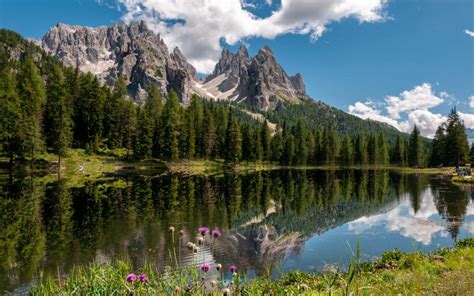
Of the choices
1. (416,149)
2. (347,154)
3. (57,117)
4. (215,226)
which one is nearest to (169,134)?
(57,117)

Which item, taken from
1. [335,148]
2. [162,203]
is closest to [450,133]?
[335,148]

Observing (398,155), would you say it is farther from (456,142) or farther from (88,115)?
(88,115)

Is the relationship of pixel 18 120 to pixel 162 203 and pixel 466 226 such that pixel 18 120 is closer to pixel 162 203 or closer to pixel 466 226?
pixel 162 203

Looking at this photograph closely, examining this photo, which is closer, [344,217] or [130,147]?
[344,217]

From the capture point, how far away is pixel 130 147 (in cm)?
9925

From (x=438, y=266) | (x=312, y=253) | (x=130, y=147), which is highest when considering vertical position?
(x=130, y=147)

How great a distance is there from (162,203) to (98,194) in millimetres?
9417

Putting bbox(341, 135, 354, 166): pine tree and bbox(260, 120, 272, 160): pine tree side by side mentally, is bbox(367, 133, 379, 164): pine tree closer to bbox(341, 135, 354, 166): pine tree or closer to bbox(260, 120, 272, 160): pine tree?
bbox(341, 135, 354, 166): pine tree

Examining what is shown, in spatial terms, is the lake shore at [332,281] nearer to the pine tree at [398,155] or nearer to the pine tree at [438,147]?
the pine tree at [438,147]

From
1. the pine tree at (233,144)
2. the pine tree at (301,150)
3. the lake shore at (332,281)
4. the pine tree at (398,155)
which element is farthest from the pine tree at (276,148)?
the lake shore at (332,281)

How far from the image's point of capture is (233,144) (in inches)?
4473

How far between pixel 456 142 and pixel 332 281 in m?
117

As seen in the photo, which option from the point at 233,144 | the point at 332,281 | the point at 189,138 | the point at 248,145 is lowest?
the point at 332,281

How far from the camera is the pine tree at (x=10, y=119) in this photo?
209 ft
